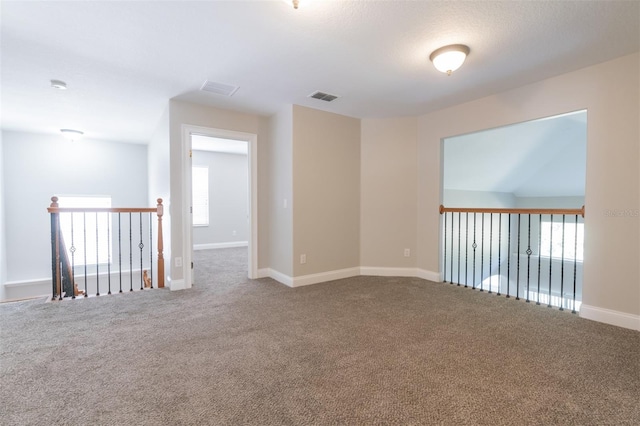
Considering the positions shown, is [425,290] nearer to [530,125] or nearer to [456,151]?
[456,151]

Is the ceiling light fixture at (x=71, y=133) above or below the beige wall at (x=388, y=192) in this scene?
above

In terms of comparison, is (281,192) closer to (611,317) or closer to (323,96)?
(323,96)

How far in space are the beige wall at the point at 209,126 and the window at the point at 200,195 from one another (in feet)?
11.7

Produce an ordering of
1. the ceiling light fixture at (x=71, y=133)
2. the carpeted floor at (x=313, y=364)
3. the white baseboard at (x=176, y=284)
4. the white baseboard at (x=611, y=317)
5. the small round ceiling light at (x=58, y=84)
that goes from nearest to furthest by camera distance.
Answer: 1. the carpeted floor at (x=313, y=364)
2. the white baseboard at (x=611, y=317)
3. the small round ceiling light at (x=58, y=84)
4. the white baseboard at (x=176, y=284)
5. the ceiling light fixture at (x=71, y=133)

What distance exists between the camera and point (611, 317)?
256cm

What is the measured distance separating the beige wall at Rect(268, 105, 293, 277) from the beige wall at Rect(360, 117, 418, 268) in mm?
1198

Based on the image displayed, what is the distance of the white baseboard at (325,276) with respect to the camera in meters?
3.77

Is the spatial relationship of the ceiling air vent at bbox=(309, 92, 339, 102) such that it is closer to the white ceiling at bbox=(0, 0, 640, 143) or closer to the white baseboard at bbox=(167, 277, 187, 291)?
the white ceiling at bbox=(0, 0, 640, 143)

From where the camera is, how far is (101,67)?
107 inches

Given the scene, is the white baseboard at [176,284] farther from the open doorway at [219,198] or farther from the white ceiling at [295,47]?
the open doorway at [219,198]

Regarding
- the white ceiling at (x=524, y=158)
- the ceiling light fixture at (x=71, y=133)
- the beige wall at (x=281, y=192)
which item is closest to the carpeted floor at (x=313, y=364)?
the beige wall at (x=281, y=192)

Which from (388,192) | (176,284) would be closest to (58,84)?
(176,284)

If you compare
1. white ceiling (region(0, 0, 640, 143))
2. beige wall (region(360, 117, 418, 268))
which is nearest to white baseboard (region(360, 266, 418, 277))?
beige wall (region(360, 117, 418, 268))

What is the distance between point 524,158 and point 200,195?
293 inches
